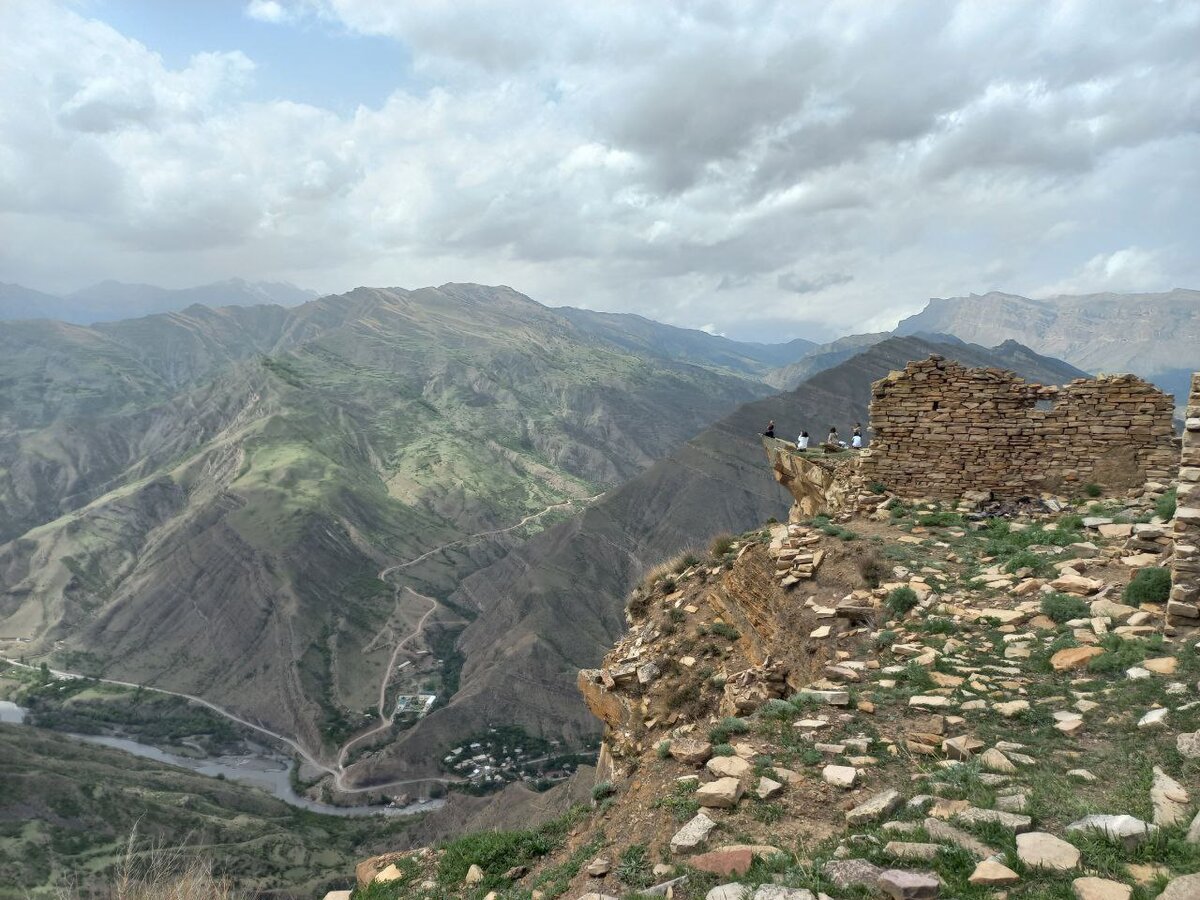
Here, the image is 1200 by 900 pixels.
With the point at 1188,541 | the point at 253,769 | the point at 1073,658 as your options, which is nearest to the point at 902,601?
the point at 1073,658

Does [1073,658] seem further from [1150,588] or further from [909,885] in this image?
[909,885]

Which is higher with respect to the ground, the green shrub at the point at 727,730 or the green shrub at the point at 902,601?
the green shrub at the point at 902,601

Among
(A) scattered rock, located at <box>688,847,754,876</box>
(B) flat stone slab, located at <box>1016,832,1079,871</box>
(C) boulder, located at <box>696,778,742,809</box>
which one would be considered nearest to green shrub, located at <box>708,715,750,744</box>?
(C) boulder, located at <box>696,778,742,809</box>

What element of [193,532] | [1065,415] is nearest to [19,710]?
[193,532]

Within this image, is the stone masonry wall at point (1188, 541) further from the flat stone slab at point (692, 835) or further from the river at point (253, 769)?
the river at point (253, 769)

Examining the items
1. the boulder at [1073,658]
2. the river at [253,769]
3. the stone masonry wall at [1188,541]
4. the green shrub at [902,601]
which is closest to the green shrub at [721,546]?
the green shrub at [902,601]

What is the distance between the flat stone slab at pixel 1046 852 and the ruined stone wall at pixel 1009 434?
13.2 metres

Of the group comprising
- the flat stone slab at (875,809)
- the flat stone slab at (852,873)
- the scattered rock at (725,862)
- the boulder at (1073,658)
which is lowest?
the scattered rock at (725,862)

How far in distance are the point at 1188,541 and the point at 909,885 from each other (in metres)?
6.81

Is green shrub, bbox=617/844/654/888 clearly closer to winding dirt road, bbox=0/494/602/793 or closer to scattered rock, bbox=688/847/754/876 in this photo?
scattered rock, bbox=688/847/754/876

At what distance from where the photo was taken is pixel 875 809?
579cm

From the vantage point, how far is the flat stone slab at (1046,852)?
14.5 feet

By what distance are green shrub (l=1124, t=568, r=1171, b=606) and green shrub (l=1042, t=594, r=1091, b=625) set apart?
1.83 ft

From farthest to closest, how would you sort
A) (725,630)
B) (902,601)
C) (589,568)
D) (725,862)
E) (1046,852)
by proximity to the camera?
(589,568), (725,630), (902,601), (725,862), (1046,852)
